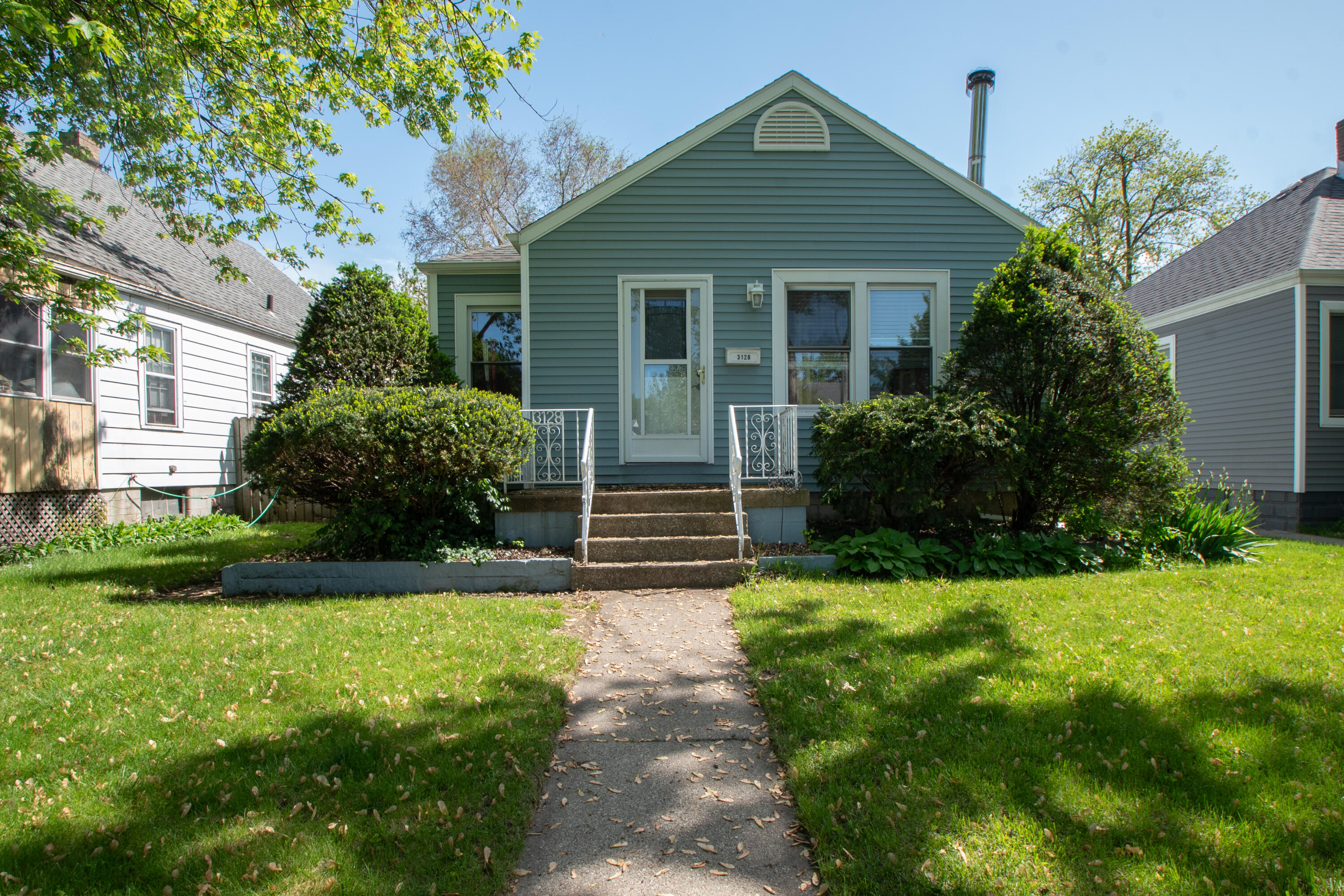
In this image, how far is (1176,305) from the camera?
41.3 feet

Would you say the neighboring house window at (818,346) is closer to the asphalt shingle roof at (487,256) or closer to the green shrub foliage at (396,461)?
the green shrub foliage at (396,461)

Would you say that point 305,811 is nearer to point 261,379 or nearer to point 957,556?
point 957,556

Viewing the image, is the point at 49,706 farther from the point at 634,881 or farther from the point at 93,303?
the point at 93,303

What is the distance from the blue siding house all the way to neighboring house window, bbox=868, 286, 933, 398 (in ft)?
0.06

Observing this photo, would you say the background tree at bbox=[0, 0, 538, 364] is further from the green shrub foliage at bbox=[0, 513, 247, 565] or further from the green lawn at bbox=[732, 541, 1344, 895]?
the green lawn at bbox=[732, 541, 1344, 895]

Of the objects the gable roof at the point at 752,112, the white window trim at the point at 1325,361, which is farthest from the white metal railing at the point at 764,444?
the white window trim at the point at 1325,361

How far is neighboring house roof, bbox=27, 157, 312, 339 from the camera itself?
30.8 ft

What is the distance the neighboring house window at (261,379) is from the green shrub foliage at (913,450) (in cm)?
1081

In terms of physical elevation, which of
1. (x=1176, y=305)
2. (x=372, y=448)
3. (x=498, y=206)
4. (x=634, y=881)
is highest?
(x=498, y=206)

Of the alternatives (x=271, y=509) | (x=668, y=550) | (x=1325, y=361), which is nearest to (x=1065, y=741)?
(x=668, y=550)

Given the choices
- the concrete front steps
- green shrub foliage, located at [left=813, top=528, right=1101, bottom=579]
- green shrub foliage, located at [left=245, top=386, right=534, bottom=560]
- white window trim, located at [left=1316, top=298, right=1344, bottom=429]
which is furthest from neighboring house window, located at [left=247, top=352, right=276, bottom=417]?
white window trim, located at [left=1316, top=298, right=1344, bottom=429]

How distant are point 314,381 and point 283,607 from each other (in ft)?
9.91

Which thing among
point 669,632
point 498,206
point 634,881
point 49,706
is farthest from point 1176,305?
point 498,206

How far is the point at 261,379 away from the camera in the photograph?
524 inches
